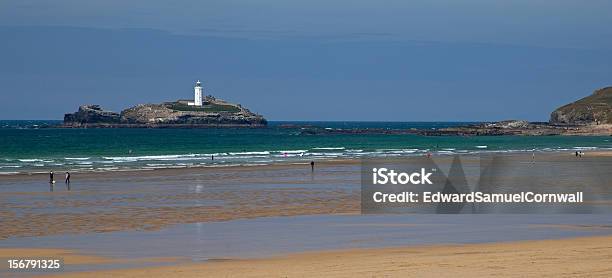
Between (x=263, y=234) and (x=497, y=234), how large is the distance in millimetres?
5725

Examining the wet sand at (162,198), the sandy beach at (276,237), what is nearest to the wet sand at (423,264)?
the sandy beach at (276,237)

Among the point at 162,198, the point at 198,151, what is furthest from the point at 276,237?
the point at 198,151

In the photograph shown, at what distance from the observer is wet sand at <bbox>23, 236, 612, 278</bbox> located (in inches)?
635

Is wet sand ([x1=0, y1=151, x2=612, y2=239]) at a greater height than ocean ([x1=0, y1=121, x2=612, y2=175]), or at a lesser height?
greater

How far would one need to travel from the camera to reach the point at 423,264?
1716 cm

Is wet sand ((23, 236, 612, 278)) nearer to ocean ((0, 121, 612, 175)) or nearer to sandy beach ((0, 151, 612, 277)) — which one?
sandy beach ((0, 151, 612, 277))

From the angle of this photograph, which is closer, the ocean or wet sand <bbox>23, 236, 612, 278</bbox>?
wet sand <bbox>23, 236, 612, 278</bbox>

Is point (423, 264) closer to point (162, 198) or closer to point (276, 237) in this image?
point (276, 237)

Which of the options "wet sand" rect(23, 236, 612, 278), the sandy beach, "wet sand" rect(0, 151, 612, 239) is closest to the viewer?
"wet sand" rect(23, 236, 612, 278)

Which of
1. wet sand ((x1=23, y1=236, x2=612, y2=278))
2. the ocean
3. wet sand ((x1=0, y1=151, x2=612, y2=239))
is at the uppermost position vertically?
wet sand ((x1=23, y1=236, x2=612, y2=278))

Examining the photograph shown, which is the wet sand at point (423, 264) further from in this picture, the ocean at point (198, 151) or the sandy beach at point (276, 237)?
the ocean at point (198, 151)

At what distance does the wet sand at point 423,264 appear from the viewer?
1614cm

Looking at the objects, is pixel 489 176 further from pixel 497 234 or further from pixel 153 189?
pixel 497 234

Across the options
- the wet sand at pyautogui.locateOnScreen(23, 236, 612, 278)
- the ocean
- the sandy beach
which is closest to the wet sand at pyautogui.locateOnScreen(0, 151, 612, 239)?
the sandy beach
